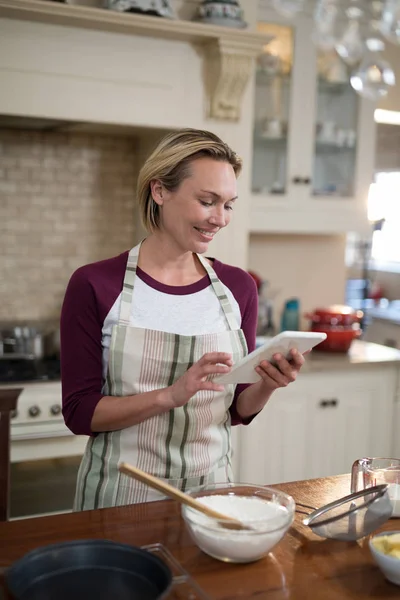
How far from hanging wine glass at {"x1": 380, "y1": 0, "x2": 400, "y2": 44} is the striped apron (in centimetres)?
118

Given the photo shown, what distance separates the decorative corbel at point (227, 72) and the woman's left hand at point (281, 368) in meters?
1.72

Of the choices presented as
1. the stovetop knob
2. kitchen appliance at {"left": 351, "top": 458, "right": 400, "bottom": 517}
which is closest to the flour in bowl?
kitchen appliance at {"left": 351, "top": 458, "right": 400, "bottom": 517}

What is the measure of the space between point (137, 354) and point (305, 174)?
203 cm

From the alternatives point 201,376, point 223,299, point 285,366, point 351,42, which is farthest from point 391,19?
point 201,376

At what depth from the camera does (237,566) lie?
1.26m

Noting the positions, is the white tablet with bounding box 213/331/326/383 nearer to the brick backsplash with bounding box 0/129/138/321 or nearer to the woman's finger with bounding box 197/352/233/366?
the woman's finger with bounding box 197/352/233/366

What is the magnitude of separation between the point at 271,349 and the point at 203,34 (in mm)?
1774

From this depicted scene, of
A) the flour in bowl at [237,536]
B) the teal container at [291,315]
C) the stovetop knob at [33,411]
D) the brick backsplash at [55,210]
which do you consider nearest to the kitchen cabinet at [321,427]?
the teal container at [291,315]

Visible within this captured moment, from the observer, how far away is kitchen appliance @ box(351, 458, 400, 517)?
58.6 inches

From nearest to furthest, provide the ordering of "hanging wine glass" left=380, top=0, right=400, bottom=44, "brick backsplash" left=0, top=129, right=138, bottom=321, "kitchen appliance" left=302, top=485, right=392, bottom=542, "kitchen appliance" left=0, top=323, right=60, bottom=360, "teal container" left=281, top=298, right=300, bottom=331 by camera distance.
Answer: "kitchen appliance" left=302, top=485, right=392, bottom=542 < "hanging wine glass" left=380, top=0, right=400, bottom=44 < "kitchen appliance" left=0, top=323, right=60, bottom=360 < "brick backsplash" left=0, top=129, right=138, bottom=321 < "teal container" left=281, top=298, right=300, bottom=331

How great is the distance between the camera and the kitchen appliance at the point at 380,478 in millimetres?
1487

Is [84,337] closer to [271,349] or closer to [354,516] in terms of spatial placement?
[271,349]

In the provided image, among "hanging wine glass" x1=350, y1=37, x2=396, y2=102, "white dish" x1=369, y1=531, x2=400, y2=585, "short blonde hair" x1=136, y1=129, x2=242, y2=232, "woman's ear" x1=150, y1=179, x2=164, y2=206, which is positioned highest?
"hanging wine glass" x1=350, y1=37, x2=396, y2=102

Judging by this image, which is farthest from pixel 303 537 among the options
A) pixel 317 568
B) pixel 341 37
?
pixel 341 37
